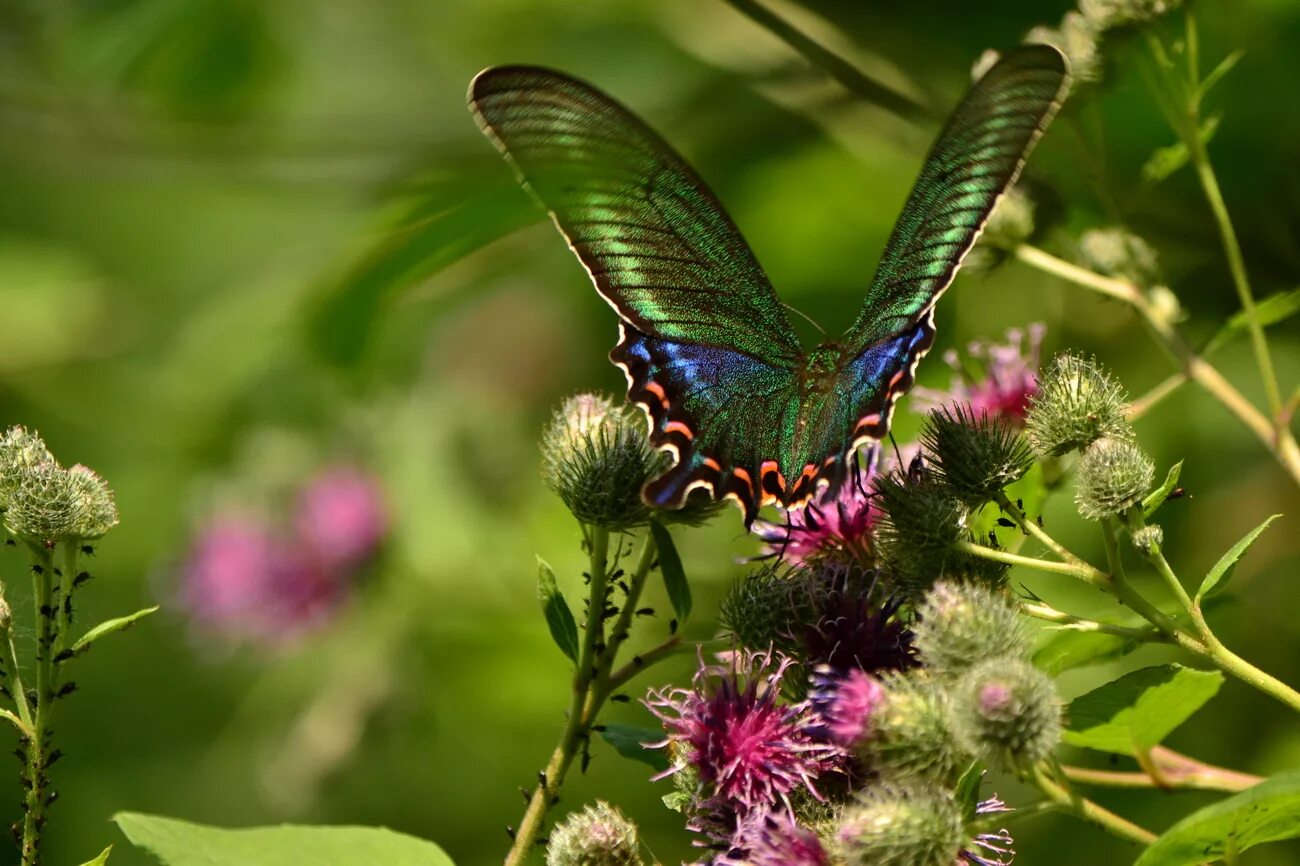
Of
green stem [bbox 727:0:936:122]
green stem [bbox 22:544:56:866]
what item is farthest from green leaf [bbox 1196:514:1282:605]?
green stem [bbox 22:544:56:866]

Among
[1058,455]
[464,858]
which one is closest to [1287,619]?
[1058,455]

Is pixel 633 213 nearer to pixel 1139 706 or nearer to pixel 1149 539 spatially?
pixel 1149 539

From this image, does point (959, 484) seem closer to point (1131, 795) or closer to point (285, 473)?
point (1131, 795)

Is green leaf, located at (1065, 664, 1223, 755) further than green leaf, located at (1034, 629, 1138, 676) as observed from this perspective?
No

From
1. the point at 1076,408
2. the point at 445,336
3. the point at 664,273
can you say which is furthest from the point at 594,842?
the point at 445,336

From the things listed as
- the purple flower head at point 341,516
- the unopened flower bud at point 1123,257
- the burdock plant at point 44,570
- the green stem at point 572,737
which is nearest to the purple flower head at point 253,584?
the purple flower head at point 341,516

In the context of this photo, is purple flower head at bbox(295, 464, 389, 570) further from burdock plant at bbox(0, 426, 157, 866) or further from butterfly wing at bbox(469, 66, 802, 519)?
burdock plant at bbox(0, 426, 157, 866)
